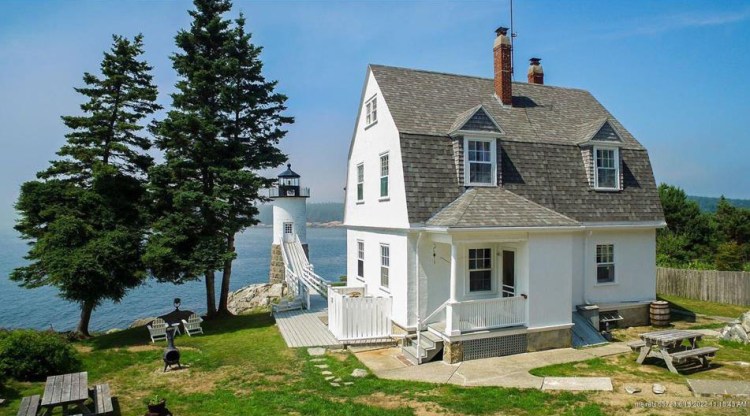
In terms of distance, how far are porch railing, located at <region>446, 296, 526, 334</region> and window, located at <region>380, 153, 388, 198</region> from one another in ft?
15.1

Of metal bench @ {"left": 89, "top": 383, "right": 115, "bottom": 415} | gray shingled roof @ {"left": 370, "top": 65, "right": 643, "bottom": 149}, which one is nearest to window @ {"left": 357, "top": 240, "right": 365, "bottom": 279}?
gray shingled roof @ {"left": 370, "top": 65, "right": 643, "bottom": 149}

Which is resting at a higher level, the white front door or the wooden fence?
the white front door

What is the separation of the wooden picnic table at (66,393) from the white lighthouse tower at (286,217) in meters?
20.4

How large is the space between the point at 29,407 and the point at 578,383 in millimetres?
10356

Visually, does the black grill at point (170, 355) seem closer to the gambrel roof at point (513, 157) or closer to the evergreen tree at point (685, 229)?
the gambrel roof at point (513, 157)

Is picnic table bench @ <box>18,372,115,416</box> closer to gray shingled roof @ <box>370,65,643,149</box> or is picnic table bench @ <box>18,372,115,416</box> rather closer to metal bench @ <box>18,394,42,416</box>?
metal bench @ <box>18,394,42,416</box>

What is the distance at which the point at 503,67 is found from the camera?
53.7ft

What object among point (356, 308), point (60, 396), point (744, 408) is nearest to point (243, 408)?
point (60, 396)

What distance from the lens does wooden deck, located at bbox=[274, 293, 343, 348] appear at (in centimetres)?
1321

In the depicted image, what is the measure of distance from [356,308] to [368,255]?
3.26m

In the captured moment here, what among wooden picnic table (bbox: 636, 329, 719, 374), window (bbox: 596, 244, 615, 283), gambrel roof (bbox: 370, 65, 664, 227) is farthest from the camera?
window (bbox: 596, 244, 615, 283)

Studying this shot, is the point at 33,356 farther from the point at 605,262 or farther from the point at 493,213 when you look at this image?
the point at 605,262

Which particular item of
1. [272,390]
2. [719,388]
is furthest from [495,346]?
[272,390]

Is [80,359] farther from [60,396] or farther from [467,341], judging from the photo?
[467,341]
